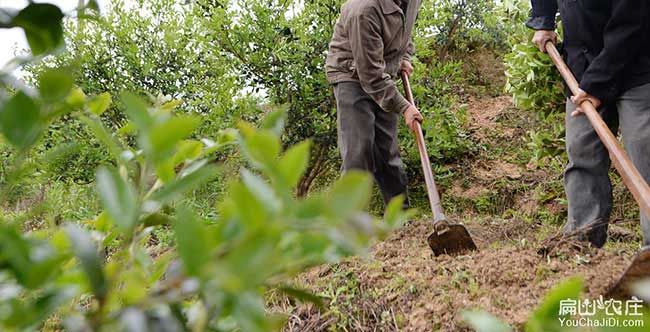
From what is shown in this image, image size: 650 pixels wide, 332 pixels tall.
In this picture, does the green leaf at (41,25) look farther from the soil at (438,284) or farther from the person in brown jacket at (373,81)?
the person in brown jacket at (373,81)

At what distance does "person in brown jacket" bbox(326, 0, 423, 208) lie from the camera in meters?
3.81

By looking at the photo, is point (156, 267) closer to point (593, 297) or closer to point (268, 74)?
point (593, 297)

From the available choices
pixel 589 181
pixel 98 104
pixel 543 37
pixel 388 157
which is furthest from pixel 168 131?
pixel 388 157

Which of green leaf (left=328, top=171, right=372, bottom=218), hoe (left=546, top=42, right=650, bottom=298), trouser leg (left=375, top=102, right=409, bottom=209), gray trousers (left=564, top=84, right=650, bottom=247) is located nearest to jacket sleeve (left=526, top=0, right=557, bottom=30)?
hoe (left=546, top=42, right=650, bottom=298)

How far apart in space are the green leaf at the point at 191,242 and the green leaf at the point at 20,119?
0.16m

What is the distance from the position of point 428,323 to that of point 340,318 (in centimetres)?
40

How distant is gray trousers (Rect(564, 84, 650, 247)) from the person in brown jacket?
120 cm

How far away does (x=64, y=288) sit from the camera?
0.36 metres

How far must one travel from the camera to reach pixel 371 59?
12.5 feet

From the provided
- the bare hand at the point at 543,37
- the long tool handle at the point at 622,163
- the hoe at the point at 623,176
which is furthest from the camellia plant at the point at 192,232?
the bare hand at the point at 543,37

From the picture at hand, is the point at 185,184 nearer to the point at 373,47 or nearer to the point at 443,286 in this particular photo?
the point at 443,286

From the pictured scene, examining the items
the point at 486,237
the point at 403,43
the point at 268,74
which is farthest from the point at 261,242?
the point at 268,74

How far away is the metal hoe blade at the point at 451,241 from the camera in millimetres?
2906

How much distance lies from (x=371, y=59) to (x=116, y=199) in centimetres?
357
